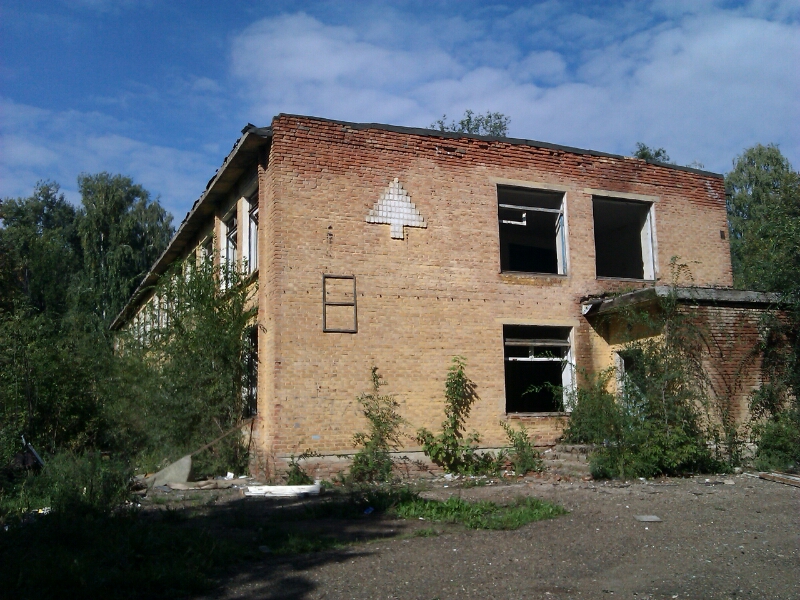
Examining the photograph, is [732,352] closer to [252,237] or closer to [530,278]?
[530,278]

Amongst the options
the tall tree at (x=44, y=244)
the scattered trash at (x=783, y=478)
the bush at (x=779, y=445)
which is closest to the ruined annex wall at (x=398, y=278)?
the bush at (x=779, y=445)

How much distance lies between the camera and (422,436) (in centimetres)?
1305

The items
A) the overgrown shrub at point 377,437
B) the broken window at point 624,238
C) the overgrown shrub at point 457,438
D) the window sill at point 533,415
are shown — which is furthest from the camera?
the broken window at point 624,238

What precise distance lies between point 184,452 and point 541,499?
6.79 meters

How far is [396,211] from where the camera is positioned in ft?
44.9

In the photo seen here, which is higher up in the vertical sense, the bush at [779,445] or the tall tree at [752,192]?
the tall tree at [752,192]

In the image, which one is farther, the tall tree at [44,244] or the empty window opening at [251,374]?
the tall tree at [44,244]

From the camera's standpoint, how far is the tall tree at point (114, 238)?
122ft

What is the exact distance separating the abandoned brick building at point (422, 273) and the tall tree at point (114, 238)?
76.5 feet

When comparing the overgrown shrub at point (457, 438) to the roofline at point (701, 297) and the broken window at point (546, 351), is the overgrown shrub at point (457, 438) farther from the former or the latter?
the roofline at point (701, 297)

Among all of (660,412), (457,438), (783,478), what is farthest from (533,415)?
(783,478)

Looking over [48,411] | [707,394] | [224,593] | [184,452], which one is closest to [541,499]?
[707,394]

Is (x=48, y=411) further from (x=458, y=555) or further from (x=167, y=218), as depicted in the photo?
(x=167, y=218)

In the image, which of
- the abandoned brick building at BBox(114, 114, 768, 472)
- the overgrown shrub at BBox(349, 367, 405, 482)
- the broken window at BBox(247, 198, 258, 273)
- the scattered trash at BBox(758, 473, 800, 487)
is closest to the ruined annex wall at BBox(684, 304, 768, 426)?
the abandoned brick building at BBox(114, 114, 768, 472)
